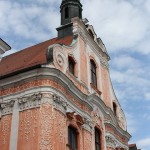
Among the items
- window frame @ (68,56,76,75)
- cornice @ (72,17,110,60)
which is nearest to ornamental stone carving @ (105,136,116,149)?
window frame @ (68,56,76,75)

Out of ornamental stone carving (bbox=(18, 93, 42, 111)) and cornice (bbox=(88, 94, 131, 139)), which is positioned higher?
cornice (bbox=(88, 94, 131, 139))

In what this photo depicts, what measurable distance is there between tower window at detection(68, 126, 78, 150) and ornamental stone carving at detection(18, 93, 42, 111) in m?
2.13

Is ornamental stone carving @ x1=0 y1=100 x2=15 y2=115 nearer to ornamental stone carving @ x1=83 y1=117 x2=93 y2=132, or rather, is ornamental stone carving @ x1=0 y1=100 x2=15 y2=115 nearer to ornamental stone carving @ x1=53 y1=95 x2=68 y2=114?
ornamental stone carving @ x1=53 y1=95 x2=68 y2=114

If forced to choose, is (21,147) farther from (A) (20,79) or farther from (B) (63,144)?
(A) (20,79)

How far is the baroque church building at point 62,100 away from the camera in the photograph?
15.6 meters

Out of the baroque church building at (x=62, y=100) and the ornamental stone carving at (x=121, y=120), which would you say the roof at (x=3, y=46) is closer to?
the baroque church building at (x=62, y=100)

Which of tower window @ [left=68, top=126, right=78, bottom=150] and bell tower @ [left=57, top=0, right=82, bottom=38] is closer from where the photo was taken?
tower window @ [left=68, top=126, right=78, bottom=150]

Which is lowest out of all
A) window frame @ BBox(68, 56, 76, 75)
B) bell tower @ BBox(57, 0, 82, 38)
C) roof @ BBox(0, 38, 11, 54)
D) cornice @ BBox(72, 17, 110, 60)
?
window frame @ BBox(68, 56, 76, 75)

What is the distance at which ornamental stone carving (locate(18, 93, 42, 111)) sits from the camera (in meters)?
16.0

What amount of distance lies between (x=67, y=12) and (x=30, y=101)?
10.1m

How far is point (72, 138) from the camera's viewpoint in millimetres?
17188

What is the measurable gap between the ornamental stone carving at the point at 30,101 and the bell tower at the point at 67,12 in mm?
7072

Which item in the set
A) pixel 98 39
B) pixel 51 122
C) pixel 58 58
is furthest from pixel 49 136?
pixel 98 39

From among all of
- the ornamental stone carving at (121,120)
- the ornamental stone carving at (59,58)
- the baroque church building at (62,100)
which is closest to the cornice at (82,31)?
the baroque church building at (62,100)
